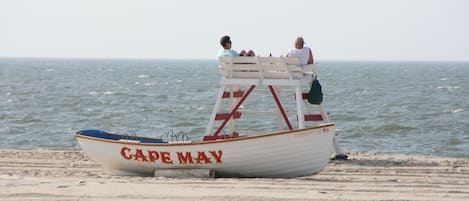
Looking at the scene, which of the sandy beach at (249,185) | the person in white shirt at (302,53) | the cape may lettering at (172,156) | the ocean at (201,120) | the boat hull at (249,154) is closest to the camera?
the sandy beach at (249,185)

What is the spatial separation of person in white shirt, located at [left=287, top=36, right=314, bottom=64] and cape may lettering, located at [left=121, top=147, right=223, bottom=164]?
182 centimetres

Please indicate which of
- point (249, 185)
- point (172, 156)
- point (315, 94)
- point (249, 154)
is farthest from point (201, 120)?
point (249, 185)

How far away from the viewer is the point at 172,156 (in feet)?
41.1

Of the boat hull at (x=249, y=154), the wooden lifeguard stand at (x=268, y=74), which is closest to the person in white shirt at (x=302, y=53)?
the wooden lifeguard stand at (x=268, y=74)

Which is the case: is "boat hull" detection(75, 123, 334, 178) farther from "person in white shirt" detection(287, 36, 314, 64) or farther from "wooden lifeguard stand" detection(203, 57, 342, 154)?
"person in white shirt" detection(287, 36, 314, 64)

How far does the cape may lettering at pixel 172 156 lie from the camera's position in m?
12.3

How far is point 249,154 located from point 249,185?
4.11 ft

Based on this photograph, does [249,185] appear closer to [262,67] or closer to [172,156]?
[172,156]

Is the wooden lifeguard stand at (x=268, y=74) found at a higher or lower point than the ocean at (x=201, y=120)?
higher

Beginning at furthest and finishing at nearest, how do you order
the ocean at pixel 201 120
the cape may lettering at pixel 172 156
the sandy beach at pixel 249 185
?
the ocean at pixel 201 120, the cape may lettering at pixel 172 156, the sandy beach at pixel 249 185

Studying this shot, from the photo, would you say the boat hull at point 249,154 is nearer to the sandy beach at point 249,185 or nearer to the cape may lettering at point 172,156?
the cape may lettering at point 172,156

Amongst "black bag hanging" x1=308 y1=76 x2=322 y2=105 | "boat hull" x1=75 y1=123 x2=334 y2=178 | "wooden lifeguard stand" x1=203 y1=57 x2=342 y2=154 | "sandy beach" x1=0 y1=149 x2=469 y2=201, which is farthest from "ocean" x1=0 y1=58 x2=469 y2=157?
"boat hull" x1=75 y1=123 x2=334 y2=178

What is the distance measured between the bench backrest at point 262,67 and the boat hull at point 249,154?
944 mm

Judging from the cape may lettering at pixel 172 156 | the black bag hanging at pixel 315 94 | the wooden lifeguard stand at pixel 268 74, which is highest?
the wooden lifeguard stand at pixel 268 74
